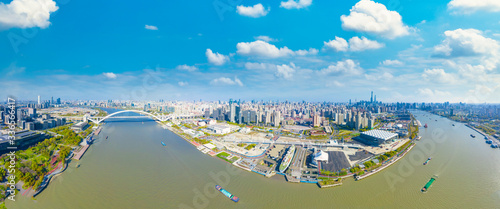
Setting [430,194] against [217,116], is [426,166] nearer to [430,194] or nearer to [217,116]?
[430,194]

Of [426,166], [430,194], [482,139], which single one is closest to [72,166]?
Result: [430,194]

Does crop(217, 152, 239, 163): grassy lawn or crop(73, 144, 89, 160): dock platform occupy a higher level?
crop(217, 152, 239, 163): grassy lawn

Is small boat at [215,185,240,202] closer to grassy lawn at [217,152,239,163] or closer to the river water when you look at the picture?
the river water

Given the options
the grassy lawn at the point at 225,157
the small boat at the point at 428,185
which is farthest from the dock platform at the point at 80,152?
the small boat at the point at 428,185

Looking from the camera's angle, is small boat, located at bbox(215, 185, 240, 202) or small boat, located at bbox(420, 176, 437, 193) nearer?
small boat, located at bbox(215, 185, 240, 202)

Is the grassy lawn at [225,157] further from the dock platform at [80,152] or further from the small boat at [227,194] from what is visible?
the dock platform at [80,152]

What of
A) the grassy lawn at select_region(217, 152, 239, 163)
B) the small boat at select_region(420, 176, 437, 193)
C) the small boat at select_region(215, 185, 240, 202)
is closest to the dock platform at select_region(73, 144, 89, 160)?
the grassy lawn at select_region(217, 152, 239, 163)

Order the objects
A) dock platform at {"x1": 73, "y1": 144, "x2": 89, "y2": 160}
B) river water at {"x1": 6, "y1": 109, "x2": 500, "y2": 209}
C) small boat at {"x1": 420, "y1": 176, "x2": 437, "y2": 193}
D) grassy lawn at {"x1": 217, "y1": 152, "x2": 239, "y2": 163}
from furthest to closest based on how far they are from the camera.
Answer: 1. dock platform at {"x1": 73, "y1": 144, "x2": 89, "y2": 160}
2. grassy lawn at {"x1": 217, "y1": 152, "x2": 239, "y2": 163}
3. small boat at {"x1": 420, "y1": 176, "x2": 437, "y2": 193}
4. river water at {"x1": 6, "y1": 109, "x2": 500, "y2": 209}

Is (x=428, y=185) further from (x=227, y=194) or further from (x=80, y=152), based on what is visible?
(x=80, y=152)

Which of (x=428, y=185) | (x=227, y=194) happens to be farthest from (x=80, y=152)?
(x=428, y=185)
